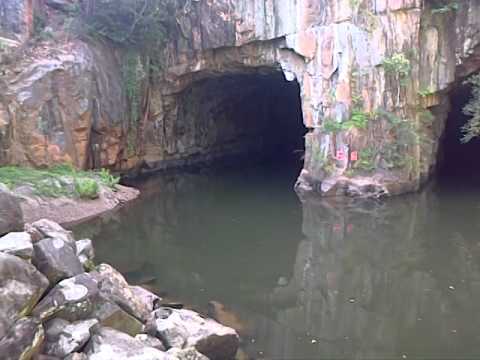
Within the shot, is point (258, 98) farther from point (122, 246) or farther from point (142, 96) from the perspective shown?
point (122, 246)

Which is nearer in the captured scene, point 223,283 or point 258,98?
point 223,283

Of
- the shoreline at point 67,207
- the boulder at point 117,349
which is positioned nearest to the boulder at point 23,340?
the boulder at point 117,349

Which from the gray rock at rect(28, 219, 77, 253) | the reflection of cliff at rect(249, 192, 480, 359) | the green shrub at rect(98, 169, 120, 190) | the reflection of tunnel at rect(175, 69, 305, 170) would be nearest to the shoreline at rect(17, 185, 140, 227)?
the green shrub at rect(98, 169, 120, 190)

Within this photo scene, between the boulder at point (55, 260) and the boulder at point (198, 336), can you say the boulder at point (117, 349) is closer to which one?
the boulder at point (198, 336)

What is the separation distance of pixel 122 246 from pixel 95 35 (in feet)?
28.8

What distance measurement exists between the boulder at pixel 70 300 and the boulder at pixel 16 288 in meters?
0.11

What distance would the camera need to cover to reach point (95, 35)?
55.1 ft

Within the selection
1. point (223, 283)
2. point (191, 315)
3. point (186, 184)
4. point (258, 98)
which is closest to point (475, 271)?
point (223, 283)

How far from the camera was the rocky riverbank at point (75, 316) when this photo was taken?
4.89 metres

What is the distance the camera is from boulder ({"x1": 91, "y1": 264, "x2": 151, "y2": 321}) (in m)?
5.96

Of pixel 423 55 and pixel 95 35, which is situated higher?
pixel 95 35

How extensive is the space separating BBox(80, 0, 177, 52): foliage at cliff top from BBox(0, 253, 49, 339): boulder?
41.5ft

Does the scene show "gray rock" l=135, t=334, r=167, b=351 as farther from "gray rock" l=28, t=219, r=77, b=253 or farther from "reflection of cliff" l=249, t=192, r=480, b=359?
"gray rock" l=28, t=219, r=77, b=253

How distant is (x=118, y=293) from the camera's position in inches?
239
